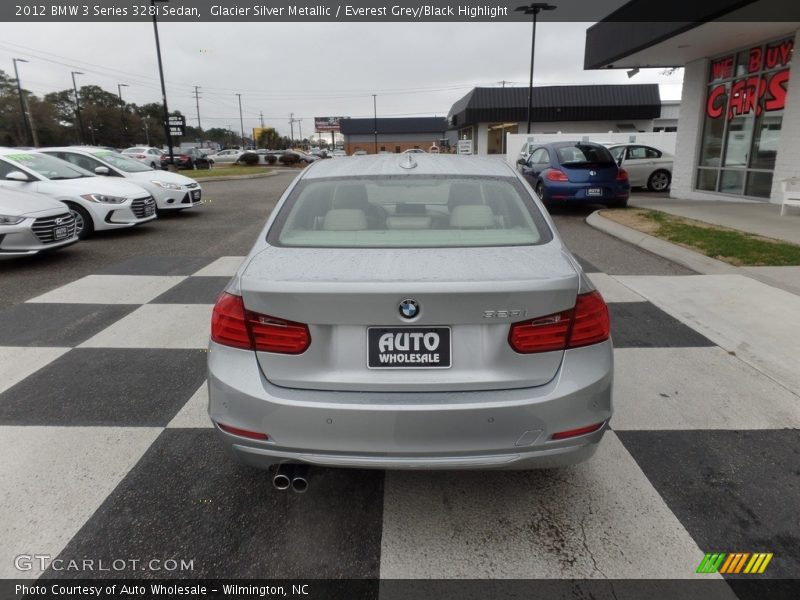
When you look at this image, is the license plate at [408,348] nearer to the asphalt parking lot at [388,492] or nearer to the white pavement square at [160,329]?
the asphalt parking lot at [388,492]

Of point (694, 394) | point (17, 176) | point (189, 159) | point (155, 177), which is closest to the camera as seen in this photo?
point (694, 394)

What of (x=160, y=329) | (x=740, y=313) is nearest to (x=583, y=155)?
(x=740, y=313)

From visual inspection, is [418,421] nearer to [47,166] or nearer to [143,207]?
[143,207]

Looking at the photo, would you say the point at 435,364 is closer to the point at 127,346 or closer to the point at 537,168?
the point at 127,346

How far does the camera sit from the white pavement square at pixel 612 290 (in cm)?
594

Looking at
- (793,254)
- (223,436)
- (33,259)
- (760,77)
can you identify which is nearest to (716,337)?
(793,254)

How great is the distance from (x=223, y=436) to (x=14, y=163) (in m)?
9.06

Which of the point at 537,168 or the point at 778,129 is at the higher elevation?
the point at 778,129

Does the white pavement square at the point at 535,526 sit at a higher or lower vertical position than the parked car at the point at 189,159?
lower

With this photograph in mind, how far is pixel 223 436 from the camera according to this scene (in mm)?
2326

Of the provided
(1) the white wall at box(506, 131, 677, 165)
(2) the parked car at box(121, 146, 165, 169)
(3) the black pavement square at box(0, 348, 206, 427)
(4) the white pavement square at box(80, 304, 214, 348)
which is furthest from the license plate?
(2) the parked car at box(121, 146, 165, 169)

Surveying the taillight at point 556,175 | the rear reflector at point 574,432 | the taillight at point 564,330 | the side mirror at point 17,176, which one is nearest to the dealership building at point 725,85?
the taillight at point 556,175

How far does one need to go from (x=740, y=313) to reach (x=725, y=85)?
11708mm

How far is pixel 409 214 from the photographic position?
10.0 ft
